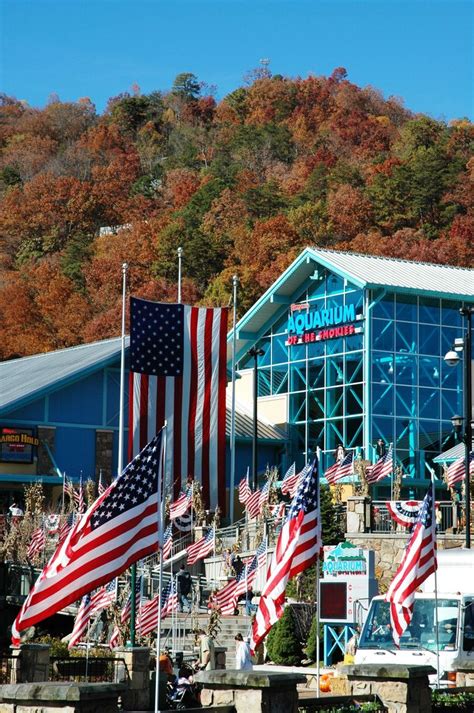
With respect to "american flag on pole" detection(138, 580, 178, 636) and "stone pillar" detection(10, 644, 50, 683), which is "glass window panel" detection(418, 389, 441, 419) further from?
"stone pillar" detection(10, 644, 50, 683)

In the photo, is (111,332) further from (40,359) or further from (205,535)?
(205,535)

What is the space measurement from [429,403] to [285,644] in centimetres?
2591

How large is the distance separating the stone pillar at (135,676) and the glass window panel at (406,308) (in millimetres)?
35902

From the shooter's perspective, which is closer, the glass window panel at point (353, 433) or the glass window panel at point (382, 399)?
the glass window panel at point (382, 399)


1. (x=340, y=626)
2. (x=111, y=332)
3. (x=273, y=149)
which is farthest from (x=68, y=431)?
(x=273, y=149)

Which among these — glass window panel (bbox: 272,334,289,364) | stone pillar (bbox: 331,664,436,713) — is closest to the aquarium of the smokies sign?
glass window panel (bbox: 272,334,289,364)

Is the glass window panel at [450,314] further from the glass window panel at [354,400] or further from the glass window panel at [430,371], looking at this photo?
the glass window panel at [354,400]

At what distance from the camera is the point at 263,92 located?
15050cm

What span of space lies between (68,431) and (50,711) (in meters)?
42.9

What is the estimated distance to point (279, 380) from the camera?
63000 millimetres

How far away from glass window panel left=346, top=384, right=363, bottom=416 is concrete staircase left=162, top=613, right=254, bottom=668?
21290mm

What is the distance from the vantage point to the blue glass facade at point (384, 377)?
2233 inches

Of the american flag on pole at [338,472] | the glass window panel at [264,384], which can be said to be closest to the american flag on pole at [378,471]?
the american flag on pole at [338,472]

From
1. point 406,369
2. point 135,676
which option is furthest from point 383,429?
point 135,676
